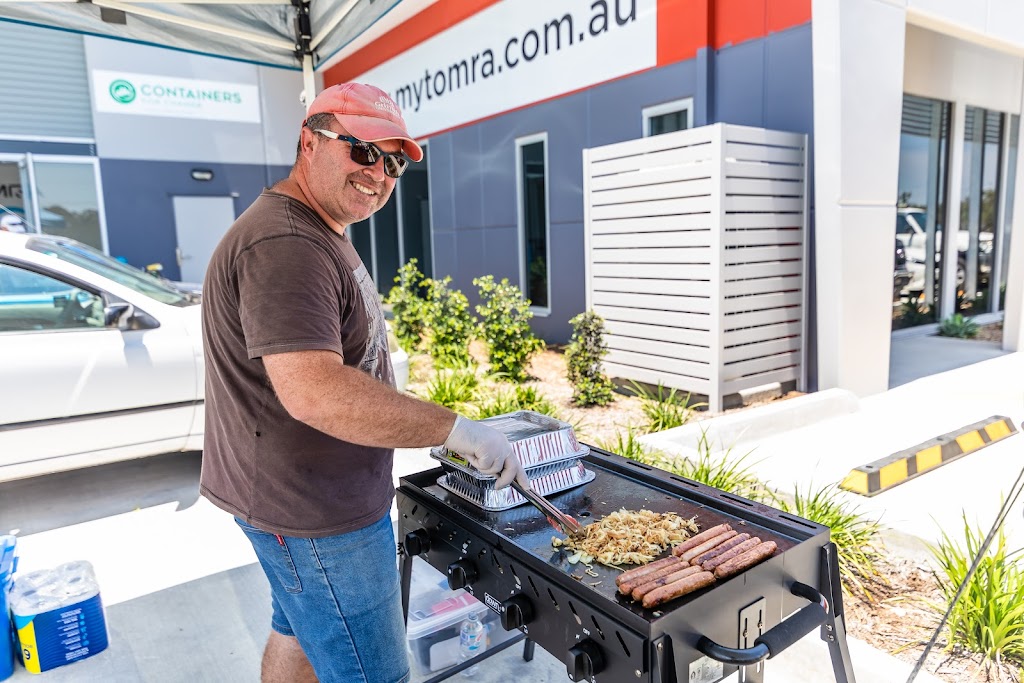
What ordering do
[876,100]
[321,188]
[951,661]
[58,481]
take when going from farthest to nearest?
[876,100]
[58,481]
[951,661]
[321,188]

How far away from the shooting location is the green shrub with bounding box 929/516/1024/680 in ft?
7.84

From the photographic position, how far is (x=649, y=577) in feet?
4.93

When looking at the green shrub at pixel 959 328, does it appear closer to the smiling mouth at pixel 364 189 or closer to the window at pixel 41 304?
the smiling mouth at pixel 364 189

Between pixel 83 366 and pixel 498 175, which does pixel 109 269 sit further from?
pixel 498 175

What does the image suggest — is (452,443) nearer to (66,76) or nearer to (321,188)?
(321,188)

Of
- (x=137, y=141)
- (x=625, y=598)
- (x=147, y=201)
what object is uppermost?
(x=137, y=141)

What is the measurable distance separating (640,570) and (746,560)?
254mm

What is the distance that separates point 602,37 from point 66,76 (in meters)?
10.9

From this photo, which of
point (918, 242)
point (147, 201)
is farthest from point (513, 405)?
point (147, 201)

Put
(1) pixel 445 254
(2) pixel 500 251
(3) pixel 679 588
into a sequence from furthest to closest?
(1) pixel 445 254 < (2) pixel 500 251 < (3) pixel 679 588

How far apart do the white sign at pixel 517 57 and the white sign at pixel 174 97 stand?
187 inches

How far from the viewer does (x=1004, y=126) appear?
388 inches

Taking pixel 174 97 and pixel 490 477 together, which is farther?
pixel 174 97

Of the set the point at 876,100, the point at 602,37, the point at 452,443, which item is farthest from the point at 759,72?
the point at 452,443
